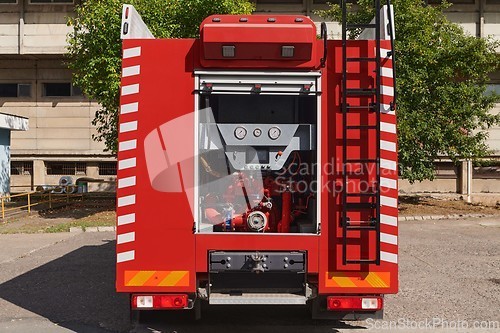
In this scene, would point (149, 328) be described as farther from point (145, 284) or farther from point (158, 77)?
point (158, 77)

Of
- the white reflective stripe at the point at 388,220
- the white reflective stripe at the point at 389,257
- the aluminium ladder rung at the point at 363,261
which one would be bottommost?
the aluminium ladder rung at the point at 363,261

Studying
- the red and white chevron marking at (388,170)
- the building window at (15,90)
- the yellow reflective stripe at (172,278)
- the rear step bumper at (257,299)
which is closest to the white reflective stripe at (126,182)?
the yellow reflective stripe at (172,278)

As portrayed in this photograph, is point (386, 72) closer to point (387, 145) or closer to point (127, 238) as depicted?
point (387, 145)

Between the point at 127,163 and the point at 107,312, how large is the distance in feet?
9.25

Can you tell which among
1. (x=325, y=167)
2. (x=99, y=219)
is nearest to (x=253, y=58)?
(x=325, y=167)

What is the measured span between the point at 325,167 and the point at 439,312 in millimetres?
3283

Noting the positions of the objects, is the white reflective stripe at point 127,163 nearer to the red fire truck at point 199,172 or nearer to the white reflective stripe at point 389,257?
the red fire truck at point 199,172

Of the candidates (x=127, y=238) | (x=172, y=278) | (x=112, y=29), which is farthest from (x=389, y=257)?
(x=112, y=29)

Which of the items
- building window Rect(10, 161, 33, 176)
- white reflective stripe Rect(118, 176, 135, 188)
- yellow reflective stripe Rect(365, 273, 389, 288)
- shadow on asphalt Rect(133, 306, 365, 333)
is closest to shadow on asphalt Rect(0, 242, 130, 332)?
shadow on asphalt Rect(133, 306, 365, 333)

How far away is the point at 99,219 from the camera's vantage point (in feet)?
56.6

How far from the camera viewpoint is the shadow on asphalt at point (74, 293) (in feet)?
21.5

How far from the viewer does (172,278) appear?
4.86 meters

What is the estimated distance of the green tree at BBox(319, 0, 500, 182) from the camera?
56.1 ft

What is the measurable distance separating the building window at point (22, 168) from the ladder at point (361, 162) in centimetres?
2530
